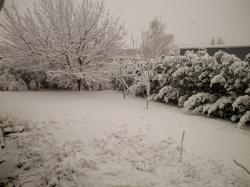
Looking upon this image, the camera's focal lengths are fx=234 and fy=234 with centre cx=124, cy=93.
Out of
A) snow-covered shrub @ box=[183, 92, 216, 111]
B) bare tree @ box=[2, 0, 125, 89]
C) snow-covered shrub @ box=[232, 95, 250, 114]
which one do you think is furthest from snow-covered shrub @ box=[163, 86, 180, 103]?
bare tree @ box=[2, 0, 125, 89]

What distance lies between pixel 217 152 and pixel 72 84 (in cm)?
765

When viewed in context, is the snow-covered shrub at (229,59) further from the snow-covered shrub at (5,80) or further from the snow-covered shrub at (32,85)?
the snow-covered shrub at (5,80)

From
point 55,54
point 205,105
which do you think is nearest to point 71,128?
point 205,105

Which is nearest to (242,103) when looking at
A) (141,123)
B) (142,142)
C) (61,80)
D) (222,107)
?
(222,107)

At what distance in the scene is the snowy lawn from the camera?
11.2 feet

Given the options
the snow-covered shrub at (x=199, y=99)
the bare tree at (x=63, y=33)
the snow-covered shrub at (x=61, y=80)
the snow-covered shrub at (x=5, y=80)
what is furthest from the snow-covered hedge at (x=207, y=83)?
the snow-covered shrub at (x=5, y=80)

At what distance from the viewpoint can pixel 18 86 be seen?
33.3 feet

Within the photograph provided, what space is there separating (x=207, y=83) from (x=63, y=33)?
5.43 metres

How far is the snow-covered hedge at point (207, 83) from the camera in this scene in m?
5.98

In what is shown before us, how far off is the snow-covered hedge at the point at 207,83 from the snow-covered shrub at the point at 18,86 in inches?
200

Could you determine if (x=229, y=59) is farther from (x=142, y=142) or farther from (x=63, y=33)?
(x=63, y=33)

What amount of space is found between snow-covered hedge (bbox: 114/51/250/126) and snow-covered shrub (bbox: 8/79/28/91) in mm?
5080

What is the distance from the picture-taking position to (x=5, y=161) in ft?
13.0

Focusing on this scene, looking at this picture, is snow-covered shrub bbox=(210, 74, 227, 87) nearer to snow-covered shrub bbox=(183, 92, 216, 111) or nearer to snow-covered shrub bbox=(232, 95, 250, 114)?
snow-covered shrub bbox=(183, 92, 216, 111)
